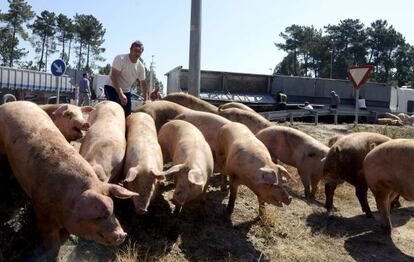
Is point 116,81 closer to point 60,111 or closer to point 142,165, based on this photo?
point 60,111

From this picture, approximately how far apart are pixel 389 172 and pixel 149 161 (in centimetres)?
346

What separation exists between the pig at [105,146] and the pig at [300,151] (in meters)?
3.47

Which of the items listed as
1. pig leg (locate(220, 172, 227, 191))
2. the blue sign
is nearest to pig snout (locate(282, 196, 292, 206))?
pig leg (locate(220, 172, 227, 191))

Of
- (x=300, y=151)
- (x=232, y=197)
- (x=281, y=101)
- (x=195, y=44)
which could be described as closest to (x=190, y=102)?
(x=195, y=44)

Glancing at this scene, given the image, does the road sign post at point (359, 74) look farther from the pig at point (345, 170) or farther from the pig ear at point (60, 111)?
the pig ear at point (60, 111)

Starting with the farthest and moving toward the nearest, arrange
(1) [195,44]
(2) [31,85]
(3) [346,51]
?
(3) [346,51]
(2) [31,85]
(1) [195,44]

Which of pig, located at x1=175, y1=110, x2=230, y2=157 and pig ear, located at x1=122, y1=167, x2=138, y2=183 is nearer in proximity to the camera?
pig ear, located at x1=122, y1=167, x2=138, y2=183

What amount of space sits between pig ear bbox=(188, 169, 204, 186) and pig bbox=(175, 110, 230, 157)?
8.18ft

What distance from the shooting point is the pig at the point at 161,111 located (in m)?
8.91

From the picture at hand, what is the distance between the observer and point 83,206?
391 cm

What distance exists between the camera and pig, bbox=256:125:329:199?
8.73 m

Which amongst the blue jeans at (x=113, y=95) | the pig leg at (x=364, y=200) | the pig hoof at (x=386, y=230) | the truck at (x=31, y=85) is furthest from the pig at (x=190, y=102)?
the truck at (x=31, y=85)

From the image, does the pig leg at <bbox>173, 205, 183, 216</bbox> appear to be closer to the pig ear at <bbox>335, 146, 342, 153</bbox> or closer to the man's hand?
the pig ear at <bbox>335, 146, 342, 153</bbox>

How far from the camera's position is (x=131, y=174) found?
5230 mm
